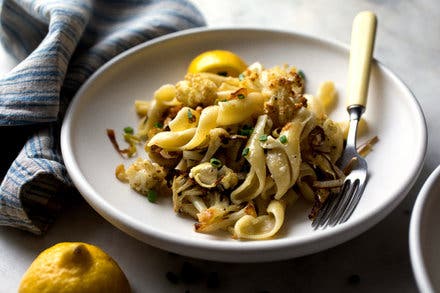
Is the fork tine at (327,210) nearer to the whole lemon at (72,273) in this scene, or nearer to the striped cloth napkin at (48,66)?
the whole lemon at (72,273)

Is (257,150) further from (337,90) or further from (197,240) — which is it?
(337,90)

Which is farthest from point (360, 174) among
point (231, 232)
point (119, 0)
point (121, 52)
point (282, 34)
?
point (119, 0)

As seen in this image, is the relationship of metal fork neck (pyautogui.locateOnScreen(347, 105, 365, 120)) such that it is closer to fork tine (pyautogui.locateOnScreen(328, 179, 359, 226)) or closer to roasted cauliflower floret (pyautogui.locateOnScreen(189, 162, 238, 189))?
fork tine (pyautogui.locateOnScreen(328, 179, 359, 226))

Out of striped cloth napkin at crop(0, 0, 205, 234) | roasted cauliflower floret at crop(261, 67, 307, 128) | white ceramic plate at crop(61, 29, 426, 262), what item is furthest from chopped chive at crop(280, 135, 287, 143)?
striped cloth napkin at crop(0, 0, 205, 234)

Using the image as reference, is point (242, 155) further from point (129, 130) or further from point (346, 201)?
point (129, 130)

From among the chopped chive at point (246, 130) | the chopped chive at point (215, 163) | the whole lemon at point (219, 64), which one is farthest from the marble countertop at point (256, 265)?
the whole lemon at point (219, 64)

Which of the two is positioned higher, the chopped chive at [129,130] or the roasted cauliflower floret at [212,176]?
the roasted cauliflower floret at [212,176]
